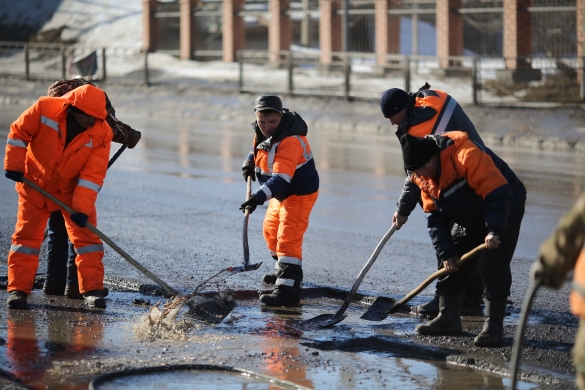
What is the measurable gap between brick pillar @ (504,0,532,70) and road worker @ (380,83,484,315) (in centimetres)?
1961

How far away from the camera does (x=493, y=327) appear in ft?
19.2

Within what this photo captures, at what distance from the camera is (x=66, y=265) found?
23.7ft

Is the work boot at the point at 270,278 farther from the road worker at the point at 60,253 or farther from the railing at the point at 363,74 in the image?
the railing at the point at 363,74

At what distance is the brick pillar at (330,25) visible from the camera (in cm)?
3064

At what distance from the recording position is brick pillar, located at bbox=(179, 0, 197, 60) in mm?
33312

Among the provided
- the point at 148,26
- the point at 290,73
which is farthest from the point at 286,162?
the point at 148,26

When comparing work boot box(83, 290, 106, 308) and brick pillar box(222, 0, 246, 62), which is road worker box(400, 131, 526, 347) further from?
brick pillar box(222, 0, 246, 62)

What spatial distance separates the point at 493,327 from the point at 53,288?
326cm

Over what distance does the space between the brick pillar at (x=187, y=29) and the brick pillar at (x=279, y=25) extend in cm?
307

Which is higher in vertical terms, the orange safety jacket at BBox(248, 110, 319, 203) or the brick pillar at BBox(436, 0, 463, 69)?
the brick pillar at BBox(436, 0, 463, 69)

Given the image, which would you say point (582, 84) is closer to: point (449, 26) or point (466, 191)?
point (449, 26)

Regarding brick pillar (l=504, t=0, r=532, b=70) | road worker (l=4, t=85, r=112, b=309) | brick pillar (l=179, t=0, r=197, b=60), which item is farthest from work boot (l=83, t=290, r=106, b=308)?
Result: brick pillar (l=179, t=0, r=197, b=60)

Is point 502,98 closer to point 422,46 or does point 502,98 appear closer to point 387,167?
point 387,167

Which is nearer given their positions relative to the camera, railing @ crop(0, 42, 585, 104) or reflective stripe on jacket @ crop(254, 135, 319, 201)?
reflective stripe on jacket @ crop(254, 135, 319, 201)
